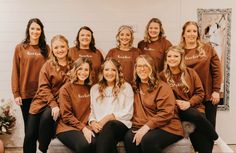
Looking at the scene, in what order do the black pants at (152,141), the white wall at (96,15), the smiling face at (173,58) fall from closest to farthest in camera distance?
the black pants at (152,141) < the smiling face at (173,58) < the white wall at (96,15)

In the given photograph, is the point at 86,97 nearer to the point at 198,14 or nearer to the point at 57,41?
the point at 57,41

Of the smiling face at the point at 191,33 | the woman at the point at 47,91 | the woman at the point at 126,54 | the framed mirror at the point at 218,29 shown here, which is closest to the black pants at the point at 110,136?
the woman at the point at 47,91

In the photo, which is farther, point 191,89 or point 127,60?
Answer: point 127,60

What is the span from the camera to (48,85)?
326cm

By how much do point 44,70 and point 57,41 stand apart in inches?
12.0

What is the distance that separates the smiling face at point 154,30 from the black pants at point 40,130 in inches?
52.5

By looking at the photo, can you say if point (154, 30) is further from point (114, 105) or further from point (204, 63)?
point (114, 105)

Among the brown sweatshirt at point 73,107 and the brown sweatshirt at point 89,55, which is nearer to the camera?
the brown sweatshirt at point 73,107

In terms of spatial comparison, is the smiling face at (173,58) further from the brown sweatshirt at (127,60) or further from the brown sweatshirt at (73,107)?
the brown sweatshirt at (73,107)

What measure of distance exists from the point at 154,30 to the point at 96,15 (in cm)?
84

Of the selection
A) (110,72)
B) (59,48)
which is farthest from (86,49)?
(110,72)

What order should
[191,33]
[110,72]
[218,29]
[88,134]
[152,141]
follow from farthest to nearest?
[218,29]
[191,33]
[110,72]
[88,134]
[152,141]

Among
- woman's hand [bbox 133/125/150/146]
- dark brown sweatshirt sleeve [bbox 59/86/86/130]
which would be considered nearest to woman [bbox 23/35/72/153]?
dark brown sweatshirt sleeve [bbox 59/86/86/130]

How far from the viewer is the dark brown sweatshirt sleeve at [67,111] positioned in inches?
121
